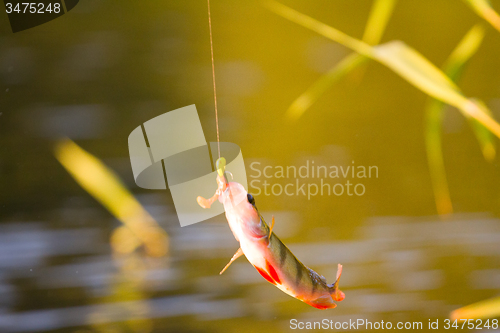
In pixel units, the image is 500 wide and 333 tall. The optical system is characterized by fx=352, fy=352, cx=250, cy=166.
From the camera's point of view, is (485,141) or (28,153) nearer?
(28,153)

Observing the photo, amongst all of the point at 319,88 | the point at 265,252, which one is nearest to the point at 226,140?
the point at 319,88

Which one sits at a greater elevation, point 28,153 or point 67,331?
point 28,153

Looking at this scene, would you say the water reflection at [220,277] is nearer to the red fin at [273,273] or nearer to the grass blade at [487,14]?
the red fin at [273,273]

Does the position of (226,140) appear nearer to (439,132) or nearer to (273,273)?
(273,273)

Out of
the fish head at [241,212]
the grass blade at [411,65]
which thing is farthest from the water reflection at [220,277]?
the fish head at [241,212]

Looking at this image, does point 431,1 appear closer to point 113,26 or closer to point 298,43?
point 298,43

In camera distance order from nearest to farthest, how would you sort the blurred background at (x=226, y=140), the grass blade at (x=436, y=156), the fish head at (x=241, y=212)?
the fish head at (x=241, y=212)
the blurred background at (x=226, y=140)
the grass blade at (x=436, y=156)

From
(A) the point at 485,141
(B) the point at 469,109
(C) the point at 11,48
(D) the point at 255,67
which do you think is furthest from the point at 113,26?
(A) the point at 485,141
